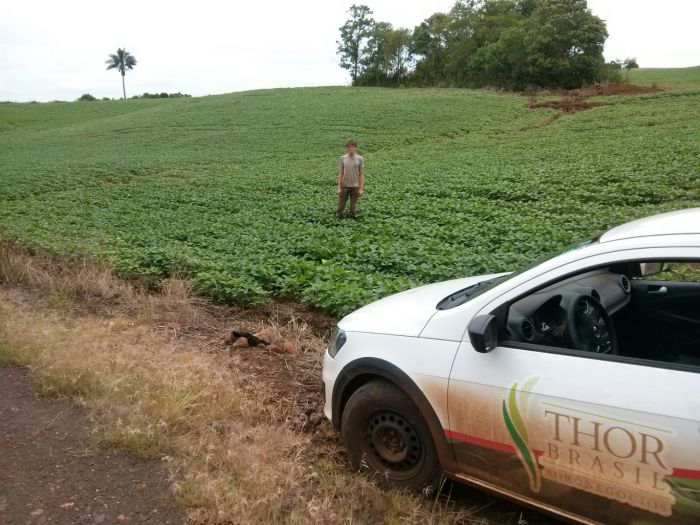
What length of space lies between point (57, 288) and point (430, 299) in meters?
6.03

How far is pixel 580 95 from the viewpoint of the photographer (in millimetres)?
40281

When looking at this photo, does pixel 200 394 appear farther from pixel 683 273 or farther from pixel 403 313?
pixel 683 273

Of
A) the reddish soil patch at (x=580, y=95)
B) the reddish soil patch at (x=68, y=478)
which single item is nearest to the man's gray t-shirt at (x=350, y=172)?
the reddish soil patch at (x=68, y=478)

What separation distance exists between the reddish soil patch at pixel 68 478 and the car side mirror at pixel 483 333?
1845 mm

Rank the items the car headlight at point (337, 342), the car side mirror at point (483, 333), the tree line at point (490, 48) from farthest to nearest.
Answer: the tree line at point (490, 48)
the car headlight at point (337, 342)
the car side mirror at point (483, 333)

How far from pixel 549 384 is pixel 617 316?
1282 millimetres

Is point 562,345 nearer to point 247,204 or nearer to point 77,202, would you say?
point 247,204

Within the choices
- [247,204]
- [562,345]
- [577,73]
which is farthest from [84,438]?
[577,73]

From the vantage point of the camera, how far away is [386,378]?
339 centimetres

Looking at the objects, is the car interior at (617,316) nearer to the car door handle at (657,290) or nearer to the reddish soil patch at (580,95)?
the car door handle at (657,290)

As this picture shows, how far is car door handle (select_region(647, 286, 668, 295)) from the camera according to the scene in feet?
12.8

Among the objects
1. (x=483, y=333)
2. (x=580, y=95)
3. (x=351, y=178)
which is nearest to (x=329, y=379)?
(x=483, y=333)

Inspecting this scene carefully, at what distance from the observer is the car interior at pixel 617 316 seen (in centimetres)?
310

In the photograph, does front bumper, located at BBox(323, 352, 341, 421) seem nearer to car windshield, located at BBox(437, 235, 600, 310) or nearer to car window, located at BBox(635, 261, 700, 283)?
car windshield, located at BBox(437, 235, 600, 310)
